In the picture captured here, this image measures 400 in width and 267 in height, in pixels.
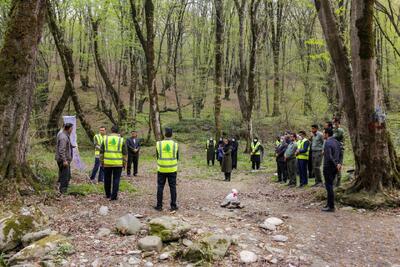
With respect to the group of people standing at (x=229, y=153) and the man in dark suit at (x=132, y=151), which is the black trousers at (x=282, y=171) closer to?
the group of people standing at (x=229, y=153)

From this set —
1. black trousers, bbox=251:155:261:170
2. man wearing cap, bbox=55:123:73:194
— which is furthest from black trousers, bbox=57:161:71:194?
black trousers, bbox=251:155:261:170

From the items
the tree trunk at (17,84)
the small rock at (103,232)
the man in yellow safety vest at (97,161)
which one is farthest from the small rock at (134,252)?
the man in yellow safety vest at (97,161)

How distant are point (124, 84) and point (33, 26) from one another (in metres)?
32.4

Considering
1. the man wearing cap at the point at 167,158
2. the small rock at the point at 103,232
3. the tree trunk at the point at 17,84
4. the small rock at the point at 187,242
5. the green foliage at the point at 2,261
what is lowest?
the green foliage at the point at 2,261

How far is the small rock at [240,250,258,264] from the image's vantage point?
539cm

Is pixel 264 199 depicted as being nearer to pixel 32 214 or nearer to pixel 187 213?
pixel 187 213

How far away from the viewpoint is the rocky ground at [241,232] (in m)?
5.48

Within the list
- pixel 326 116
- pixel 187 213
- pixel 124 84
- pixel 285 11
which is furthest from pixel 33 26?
pixel 124 84

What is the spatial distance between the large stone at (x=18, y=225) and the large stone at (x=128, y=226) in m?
1.48

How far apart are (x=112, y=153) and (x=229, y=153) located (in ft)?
19.7

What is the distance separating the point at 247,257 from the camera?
547 centimetres

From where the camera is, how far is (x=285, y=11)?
29.1m

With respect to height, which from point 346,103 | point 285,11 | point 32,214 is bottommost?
point 32,214

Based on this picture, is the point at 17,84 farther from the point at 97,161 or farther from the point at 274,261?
the point at 274,261
